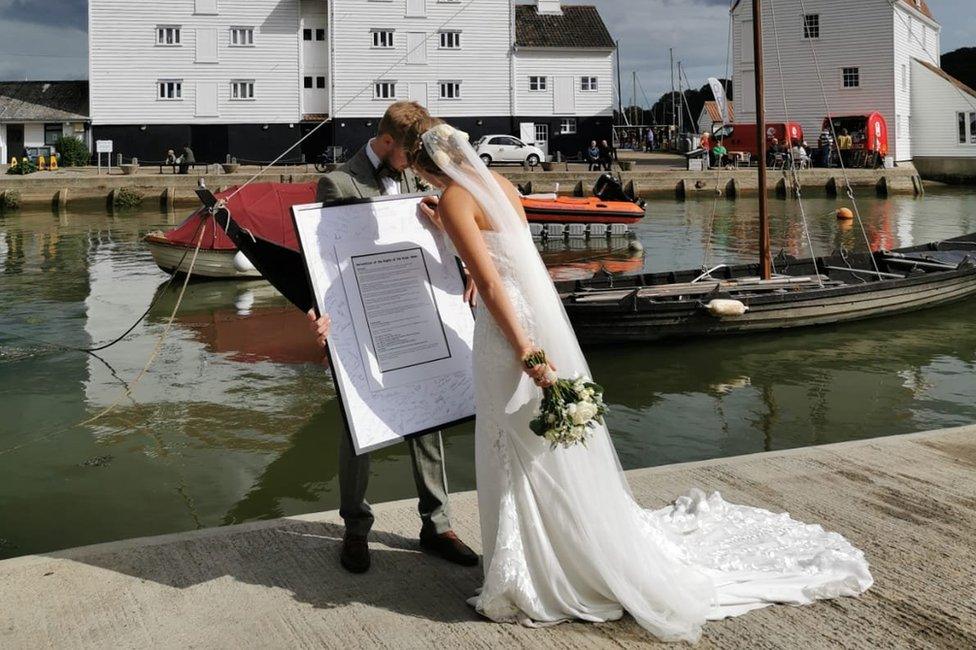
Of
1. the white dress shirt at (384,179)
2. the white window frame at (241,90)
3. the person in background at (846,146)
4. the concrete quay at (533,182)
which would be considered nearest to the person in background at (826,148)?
the person in background at (846,146)

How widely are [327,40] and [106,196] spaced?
15211 mm

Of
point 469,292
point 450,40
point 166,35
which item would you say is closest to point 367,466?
point 469,292

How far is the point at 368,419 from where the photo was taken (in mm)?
4047

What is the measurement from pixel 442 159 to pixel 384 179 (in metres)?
0.69

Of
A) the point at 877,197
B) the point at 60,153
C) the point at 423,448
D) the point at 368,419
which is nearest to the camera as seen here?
the point at 368,419

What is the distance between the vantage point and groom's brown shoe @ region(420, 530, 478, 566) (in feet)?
14.1

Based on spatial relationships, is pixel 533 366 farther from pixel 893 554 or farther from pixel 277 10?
pixel 277 10

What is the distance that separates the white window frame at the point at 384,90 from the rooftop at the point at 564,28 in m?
6.89

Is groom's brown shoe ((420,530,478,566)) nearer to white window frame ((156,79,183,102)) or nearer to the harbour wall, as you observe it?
the harbour wall

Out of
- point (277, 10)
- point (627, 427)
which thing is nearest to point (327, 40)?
point (277, 10)

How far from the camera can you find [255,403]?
1039cm

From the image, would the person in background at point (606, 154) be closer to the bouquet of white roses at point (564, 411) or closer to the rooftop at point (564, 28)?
the rooftop at point (564, 28)

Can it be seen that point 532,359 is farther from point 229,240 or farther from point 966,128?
point 966,128

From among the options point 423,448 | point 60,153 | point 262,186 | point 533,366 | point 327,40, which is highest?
point 327,40
